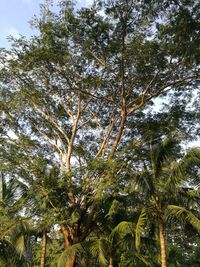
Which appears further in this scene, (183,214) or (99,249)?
(99,249)

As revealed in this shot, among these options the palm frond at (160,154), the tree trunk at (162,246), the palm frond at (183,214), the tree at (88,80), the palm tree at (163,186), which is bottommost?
the tree trunk at (162,246)

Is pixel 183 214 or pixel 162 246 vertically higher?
pixel 183 214

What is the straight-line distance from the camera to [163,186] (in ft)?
40.0

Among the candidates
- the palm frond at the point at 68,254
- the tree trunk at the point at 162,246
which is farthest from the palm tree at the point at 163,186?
the palm frond at the point at 68,254

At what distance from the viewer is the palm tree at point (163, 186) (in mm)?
11734

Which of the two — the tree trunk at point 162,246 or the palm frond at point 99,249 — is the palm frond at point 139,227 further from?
the palm frond at point 99,249

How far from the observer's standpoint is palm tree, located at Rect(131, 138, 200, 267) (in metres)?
11.7

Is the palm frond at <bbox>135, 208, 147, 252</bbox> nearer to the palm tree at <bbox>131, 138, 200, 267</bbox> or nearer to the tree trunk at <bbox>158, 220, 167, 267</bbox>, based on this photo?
the palm tree at <bbox>131, 138, 200, 267</bbox>

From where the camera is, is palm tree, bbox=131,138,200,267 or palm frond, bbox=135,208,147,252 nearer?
palm frond, bbox=135,208,147,252

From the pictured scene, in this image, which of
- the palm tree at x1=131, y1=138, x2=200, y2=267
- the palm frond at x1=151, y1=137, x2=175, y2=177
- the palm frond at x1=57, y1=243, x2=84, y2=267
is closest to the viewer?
the palm tree at x1=131, y1=138, x2=200, y2=267

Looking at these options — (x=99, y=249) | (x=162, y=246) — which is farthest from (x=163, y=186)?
(x=99, y=249)

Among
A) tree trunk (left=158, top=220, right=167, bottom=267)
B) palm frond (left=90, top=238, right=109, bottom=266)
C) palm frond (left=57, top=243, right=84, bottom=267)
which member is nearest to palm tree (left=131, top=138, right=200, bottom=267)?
tree trunk (left=158, top=220, right=167, bottom=267)

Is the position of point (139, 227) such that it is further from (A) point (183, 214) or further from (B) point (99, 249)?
(B) point (99, 249)

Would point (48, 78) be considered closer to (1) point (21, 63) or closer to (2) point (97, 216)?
(1) point (21, 63)
